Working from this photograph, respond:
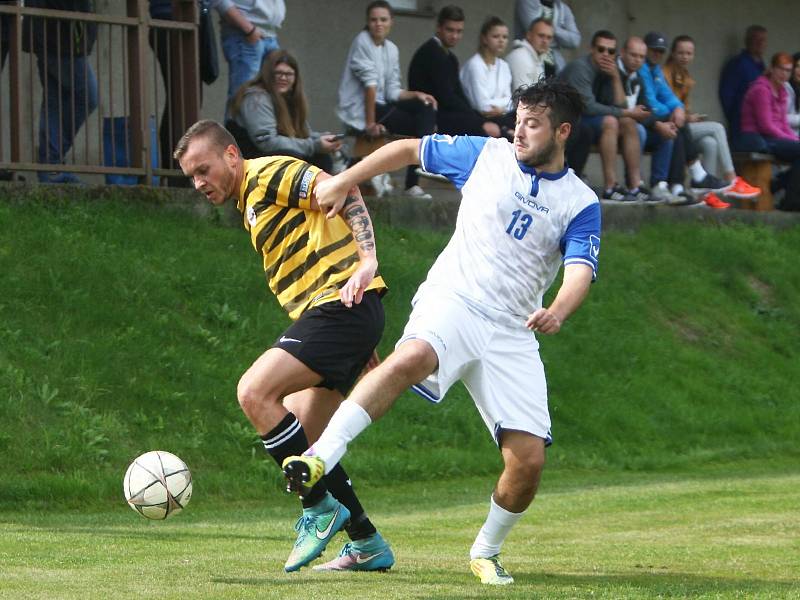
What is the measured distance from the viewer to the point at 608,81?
1862cm

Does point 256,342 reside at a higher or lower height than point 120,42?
lower

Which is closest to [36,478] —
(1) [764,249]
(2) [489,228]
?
(2) [489,228]

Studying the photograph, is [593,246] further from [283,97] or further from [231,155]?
[283,97]

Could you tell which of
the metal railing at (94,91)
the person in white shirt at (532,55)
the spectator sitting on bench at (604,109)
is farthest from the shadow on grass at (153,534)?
the person in white shirt at (532,55)

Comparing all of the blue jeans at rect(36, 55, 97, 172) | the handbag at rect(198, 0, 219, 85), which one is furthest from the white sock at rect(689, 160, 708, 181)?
the blue jeans at rect(36, 55, 97, 172)

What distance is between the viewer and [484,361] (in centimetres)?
768

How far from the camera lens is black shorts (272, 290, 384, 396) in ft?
25.6

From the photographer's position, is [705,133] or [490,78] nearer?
[490,78]

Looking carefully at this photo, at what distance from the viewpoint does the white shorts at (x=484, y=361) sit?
24.6 ft

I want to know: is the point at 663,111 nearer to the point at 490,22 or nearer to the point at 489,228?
the point at 490,22

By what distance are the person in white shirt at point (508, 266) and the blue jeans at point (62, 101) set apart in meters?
7.62

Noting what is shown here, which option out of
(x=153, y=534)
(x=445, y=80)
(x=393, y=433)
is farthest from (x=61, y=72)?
(x=153, y=534)

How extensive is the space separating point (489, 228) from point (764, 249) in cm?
1320

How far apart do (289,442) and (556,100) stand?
82.7 inches
